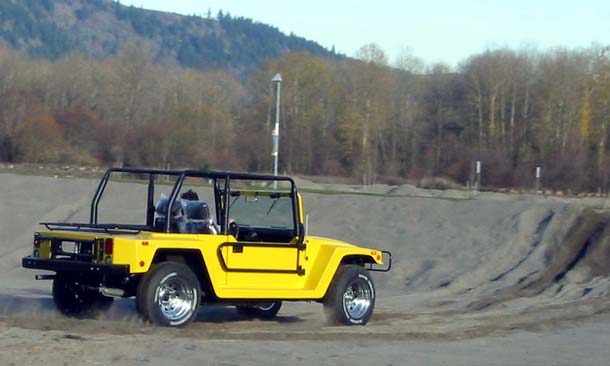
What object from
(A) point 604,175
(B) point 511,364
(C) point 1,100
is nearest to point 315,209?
(B) point 511,364

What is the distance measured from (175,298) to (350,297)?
287 centimetres

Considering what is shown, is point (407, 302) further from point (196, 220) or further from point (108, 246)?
point (108, 246)

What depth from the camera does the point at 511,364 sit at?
12.0 m

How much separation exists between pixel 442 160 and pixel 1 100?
3118cm

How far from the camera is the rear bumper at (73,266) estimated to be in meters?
13.5

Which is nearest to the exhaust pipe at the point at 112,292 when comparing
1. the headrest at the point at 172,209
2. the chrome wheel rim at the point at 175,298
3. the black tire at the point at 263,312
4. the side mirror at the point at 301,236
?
the chrome wheel rim at the point at 175,298

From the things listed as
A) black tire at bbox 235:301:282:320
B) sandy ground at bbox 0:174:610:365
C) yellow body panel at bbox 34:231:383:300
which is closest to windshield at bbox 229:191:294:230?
yellow body panel at bbox 34:231:383:300

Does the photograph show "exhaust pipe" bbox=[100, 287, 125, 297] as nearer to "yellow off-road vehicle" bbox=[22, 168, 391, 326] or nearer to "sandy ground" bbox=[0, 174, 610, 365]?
"yellow off-road vehicle" bbox=[22, 168, 391, 326]

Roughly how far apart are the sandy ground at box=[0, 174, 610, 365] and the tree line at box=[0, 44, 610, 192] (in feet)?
109

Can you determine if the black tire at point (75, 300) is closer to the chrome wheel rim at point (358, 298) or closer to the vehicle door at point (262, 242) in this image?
the vehicle door at point (262, 242)

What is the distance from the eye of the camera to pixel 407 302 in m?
21.0

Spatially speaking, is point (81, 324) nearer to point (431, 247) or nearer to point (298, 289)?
point (298, 289)

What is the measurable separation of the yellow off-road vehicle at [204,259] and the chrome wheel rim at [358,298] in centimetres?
1

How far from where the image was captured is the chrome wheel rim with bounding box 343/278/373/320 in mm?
15805
